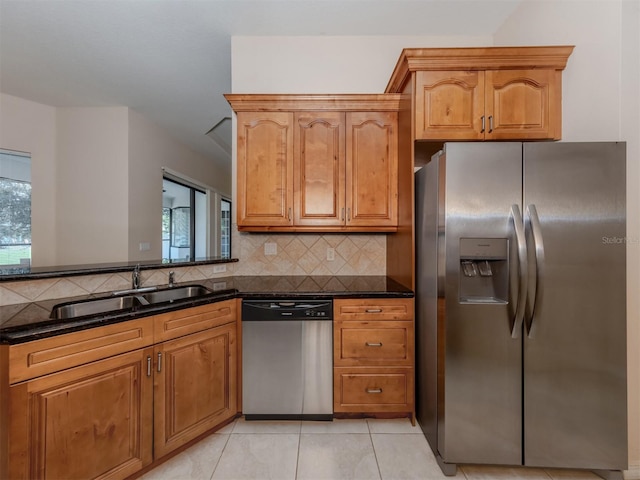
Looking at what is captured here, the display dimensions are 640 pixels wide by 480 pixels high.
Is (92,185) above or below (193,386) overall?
A: above

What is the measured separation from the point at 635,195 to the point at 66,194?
545cm

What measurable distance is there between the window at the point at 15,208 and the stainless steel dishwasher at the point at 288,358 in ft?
11.5

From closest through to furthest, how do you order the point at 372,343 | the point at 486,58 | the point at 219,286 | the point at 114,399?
the point at 114,399, the point at 486,58, the point at 372,343, the point at 219,286

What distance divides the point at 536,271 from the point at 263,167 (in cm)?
191

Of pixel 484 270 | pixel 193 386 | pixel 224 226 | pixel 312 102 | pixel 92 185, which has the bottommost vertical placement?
pixel 193 386

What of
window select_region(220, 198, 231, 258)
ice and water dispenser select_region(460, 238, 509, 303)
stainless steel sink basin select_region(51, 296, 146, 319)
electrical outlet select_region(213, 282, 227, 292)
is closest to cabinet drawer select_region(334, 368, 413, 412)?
ice and water dispenser select_region(460, 238, 509, 303)

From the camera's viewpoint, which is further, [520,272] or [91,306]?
[91,306]

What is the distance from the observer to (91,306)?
163 centimetres

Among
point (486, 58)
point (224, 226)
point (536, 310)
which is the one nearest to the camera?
point (536, 310)

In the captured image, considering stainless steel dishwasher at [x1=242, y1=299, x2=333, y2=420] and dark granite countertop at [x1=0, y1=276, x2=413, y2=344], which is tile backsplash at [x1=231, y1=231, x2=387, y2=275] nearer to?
dark granite countertop at [x1=0, y1=276, x2=413, y2=344]

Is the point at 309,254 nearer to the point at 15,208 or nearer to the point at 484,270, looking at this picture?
the point at 484,270

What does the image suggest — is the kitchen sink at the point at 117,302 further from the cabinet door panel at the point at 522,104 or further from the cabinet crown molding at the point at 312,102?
the cabinet door panel at the point at 522,104

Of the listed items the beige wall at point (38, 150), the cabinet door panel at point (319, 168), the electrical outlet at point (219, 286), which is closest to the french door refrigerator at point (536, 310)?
the cabinet door panel at point (319, 168)

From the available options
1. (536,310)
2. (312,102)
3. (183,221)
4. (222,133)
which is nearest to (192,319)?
(312,102)
